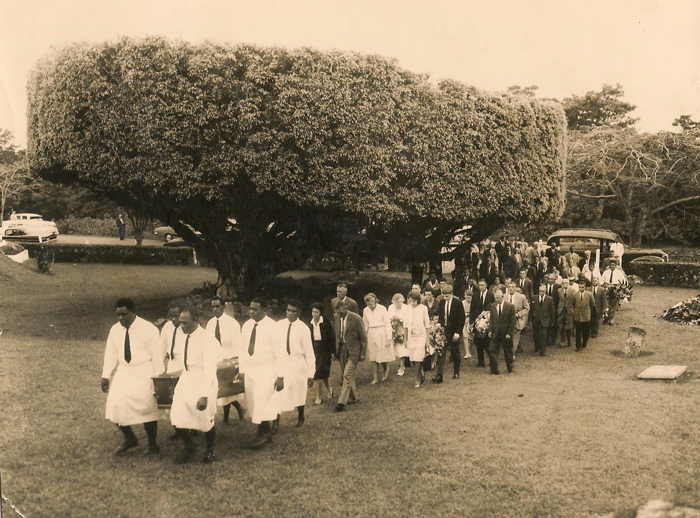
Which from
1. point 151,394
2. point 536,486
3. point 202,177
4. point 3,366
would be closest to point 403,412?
point 536,486

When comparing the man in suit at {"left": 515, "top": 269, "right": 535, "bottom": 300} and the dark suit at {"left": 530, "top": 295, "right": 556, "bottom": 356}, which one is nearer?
the dark suit at {"left": 530, "top": 295, "right": 556, "bottom": 356}

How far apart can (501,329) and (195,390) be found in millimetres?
5562

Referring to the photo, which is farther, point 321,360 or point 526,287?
point 526,287

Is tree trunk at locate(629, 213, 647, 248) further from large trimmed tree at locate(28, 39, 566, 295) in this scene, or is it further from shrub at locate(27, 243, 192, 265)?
shrub at locate(27, 243, 192, 265)

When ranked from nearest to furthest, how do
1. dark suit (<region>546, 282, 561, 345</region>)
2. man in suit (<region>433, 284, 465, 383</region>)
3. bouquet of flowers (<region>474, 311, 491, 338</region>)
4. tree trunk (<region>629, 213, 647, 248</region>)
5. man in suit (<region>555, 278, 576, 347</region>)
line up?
man in suit (<region>433, 284, 465, 383</region>), bouquet of flowers (<region>474, 311, 491, 338</region>), man in suit (<region>555, 278, 576, 347</region>), dark suit (<region>546, 282, 561, 345</region>), tree trunk (<region>629, 213, 647, 248</region>)

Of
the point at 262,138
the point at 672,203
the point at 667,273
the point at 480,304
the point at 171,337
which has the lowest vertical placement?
the point at 480,304

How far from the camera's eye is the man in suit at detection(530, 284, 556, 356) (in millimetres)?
11516

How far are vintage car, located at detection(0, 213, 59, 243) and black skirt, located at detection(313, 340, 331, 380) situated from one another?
4.14 meters

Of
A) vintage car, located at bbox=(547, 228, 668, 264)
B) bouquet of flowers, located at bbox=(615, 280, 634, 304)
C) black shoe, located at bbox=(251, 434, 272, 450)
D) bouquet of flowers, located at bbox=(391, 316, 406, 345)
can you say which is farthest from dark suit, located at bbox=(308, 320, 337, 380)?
vintage car, located at bbox=(547, 228, 668, 264)

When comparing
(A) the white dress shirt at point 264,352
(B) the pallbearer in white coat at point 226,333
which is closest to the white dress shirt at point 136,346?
(A) the white dress shirt at point 264,352

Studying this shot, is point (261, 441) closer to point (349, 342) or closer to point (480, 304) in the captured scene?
point (349, 342)

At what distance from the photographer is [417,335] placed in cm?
961

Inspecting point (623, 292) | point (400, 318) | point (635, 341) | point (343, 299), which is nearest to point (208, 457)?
point (343, 299)

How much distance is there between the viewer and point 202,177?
1116 centimetres
